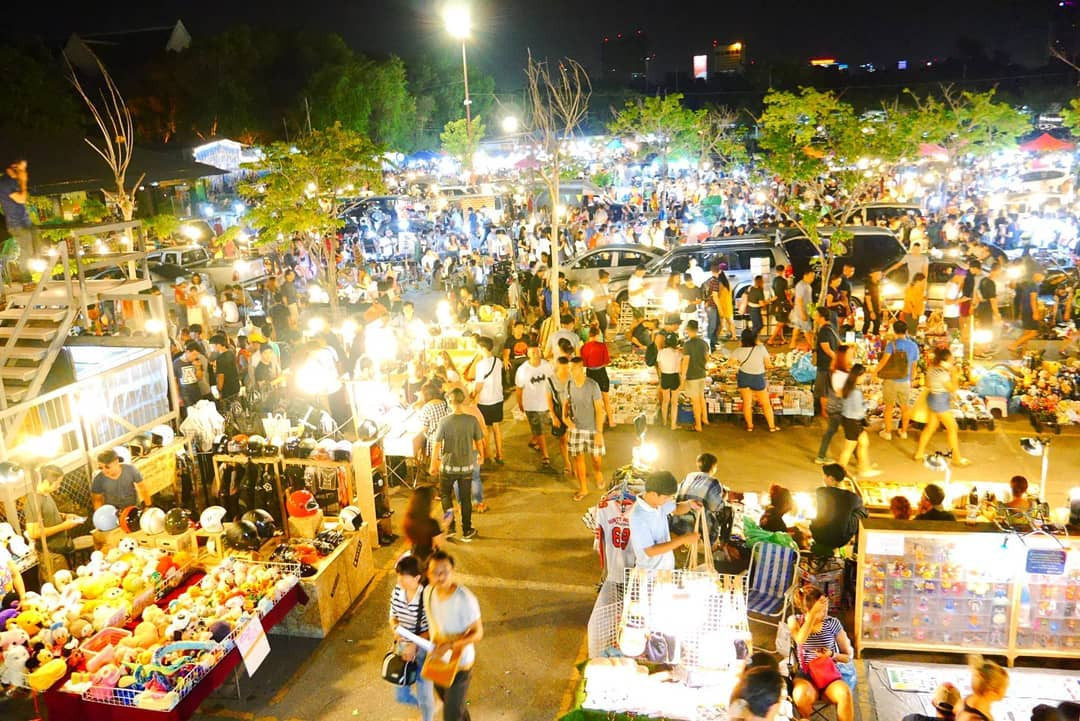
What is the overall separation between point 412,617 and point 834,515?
3529 mm

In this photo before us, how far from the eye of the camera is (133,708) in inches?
203

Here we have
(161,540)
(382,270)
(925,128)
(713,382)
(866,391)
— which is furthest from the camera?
(382,270)

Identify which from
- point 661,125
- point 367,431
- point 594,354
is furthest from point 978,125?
point 367,431

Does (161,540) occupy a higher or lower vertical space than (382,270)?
lower

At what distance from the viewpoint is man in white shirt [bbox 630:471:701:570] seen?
18.1 feet

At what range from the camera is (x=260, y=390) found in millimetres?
11086

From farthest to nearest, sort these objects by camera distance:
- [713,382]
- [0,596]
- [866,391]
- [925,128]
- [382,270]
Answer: [382,270] → [925,128] → [713,382] → [866,391] → [0,596]

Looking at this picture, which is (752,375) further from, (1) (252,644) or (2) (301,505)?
(1) (252,644)

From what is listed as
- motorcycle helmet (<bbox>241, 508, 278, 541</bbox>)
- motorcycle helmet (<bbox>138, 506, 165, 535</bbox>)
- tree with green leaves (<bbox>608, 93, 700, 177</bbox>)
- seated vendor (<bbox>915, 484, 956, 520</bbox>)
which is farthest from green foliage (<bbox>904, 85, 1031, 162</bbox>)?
motorcycle helmet (<bbox>138, 506, 165, 535</bbox>)

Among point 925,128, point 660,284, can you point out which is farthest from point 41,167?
point 925,128

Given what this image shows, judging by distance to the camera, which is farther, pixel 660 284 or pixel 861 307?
pixel 660 284

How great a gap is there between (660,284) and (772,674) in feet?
40.6

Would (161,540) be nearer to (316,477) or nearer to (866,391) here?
(316,477)

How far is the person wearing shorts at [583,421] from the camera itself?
8.41 m
